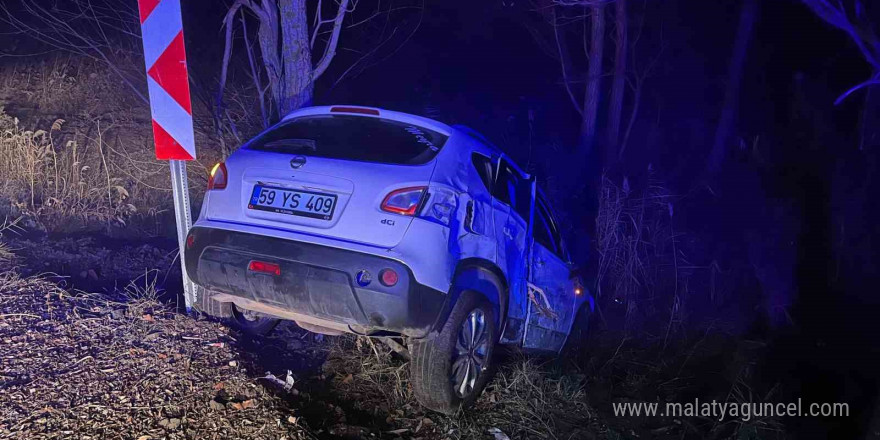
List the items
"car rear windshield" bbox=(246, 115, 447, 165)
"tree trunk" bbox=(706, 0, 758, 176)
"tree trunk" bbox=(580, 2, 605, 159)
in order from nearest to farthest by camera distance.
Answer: "car rear windshield" bbox=(246, 115, 447, 165), "tree trunk" bbox=(580, 2, 605, 159), "tree trunk" bbox=(706, 0, 758, 176)

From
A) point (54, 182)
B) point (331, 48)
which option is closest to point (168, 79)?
point (331, 48)

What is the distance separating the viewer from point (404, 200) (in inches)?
137

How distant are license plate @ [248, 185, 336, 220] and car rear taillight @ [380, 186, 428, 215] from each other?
337 mm

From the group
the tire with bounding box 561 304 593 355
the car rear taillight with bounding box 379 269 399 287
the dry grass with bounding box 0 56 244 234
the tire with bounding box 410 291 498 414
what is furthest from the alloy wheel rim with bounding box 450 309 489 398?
the dry grass with bounding box 0 56 244 234

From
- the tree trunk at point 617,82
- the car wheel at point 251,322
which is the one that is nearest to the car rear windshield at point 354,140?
the car wheel at point 251,322

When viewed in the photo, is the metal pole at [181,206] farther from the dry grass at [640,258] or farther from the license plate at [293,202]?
the dry grass at [640,258]

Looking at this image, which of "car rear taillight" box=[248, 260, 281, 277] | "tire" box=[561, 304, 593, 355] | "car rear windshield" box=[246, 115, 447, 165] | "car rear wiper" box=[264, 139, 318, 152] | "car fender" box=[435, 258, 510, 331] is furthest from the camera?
"tire" box=[561, 304, 593, 355]

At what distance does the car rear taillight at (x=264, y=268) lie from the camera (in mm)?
3431

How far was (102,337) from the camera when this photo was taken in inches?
153

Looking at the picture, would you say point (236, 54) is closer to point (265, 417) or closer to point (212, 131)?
point (212, 131)

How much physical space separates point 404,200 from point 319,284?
0.70 m

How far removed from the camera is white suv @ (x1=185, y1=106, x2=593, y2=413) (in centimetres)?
335

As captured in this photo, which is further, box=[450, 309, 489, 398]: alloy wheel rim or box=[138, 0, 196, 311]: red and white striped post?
box=[138, 0, 196, 311]: red and white striped post

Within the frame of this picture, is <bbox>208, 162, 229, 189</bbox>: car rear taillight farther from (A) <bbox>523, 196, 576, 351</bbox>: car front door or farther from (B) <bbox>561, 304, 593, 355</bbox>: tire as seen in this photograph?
(B) <bbox>561, 304, 593, 355</bbox>: tire
